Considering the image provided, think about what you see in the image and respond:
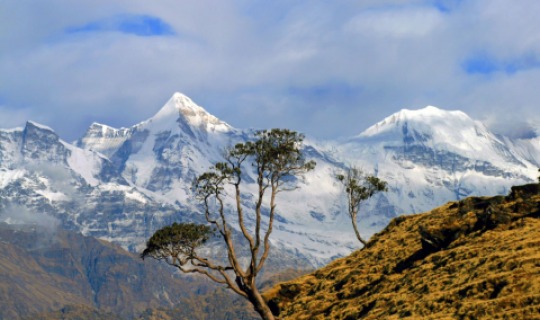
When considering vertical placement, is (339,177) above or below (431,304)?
above

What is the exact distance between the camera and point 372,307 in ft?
203

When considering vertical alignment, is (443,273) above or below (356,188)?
below

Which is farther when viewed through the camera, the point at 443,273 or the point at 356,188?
the point at 356,188

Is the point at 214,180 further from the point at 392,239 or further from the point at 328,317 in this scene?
the point at 392,239

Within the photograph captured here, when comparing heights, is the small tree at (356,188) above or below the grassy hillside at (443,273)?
above

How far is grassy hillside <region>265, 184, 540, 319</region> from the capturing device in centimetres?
4988

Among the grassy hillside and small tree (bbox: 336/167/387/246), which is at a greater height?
small tree (bbox: 336/167/387/246)

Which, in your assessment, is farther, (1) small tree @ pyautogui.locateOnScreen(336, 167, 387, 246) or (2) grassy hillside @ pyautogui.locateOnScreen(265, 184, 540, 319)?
(1) small tree @ pyautogui.locateOnScreen(336, 167, 387, 246)

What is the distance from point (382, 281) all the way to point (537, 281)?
71.6 feet

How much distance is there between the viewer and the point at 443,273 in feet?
199

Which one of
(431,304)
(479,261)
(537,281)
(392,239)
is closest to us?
(537,281)

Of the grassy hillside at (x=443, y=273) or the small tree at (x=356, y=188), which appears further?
the small tree at (x=356, y=188)

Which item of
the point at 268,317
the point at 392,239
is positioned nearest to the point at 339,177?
the point at 392,239

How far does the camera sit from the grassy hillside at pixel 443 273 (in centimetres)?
4988
